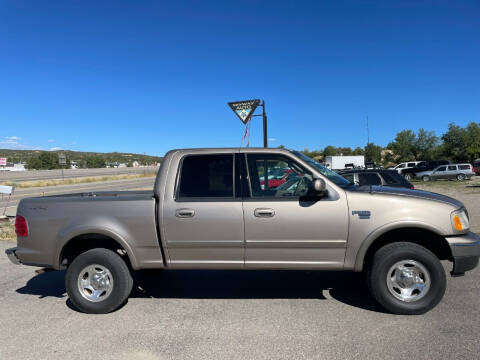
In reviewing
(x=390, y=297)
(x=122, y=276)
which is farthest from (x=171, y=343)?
(x=390, y=297)

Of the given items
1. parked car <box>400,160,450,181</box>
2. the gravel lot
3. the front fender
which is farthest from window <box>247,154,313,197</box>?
parked car <box>400,160,450,181</box>

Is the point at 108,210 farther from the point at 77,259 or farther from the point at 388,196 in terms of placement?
the point at 388,196

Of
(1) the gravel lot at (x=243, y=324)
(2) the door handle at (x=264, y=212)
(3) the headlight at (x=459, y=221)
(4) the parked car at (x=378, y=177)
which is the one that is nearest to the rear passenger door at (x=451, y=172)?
(4) the parked car at (x=378, y=177)

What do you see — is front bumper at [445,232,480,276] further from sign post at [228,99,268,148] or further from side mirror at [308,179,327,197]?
sign post at [228,99,268,148]

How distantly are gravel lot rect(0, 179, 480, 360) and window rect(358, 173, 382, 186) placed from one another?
5061mm

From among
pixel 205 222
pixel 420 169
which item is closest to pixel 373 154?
pixel 420 169

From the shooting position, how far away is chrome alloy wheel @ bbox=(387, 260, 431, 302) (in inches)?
142

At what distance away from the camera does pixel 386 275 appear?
3594 mm

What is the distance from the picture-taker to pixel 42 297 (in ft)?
14.7

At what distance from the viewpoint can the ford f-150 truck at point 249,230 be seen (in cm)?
357

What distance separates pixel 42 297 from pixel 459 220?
17.4ft

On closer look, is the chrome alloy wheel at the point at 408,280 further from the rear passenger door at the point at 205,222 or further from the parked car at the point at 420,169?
the parked car at the point at 420,169

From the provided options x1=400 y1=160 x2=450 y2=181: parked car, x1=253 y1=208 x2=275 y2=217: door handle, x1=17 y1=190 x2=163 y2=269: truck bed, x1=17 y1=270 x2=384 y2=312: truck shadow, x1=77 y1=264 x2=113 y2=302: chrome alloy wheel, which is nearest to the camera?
x1=253 y1=208 x2=275 y2=217: door handle

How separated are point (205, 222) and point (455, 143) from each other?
6310cm
